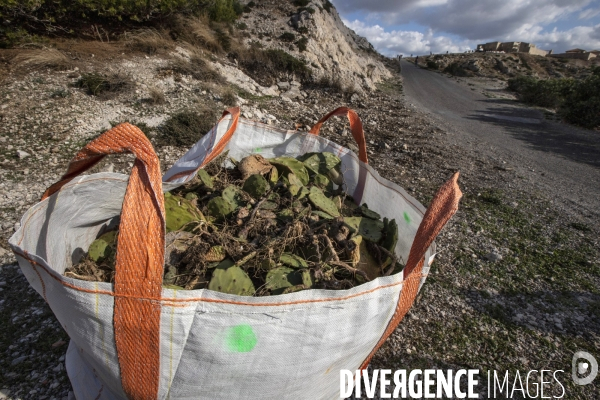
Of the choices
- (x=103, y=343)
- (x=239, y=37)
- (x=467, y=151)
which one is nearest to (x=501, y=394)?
(x=103, y=343)

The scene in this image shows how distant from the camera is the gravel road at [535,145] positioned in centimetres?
505

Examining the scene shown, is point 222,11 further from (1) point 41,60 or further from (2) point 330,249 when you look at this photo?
(2) point 330,249

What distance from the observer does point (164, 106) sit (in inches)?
200

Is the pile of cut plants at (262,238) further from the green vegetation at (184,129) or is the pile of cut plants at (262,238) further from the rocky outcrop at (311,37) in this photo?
the rocky outcrop at (311,37)

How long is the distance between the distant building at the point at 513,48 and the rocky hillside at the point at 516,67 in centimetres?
522

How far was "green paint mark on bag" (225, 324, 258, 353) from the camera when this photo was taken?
1.00m

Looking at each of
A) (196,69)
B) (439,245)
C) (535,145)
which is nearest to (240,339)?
(439,245)

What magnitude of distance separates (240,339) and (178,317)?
0.20 metres

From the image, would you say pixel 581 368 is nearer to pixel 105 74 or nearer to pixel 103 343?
pixel 103 343

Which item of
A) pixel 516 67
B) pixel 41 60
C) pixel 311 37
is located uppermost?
pixel 516 67

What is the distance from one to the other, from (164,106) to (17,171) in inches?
89.8

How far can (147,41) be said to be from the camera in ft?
22.3

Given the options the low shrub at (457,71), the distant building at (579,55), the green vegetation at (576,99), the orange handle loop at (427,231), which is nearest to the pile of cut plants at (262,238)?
the orange handle loop at (427,231)

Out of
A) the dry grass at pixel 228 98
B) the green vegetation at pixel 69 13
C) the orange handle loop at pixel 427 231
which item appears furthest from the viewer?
the green vegetation at pixel 69 13
